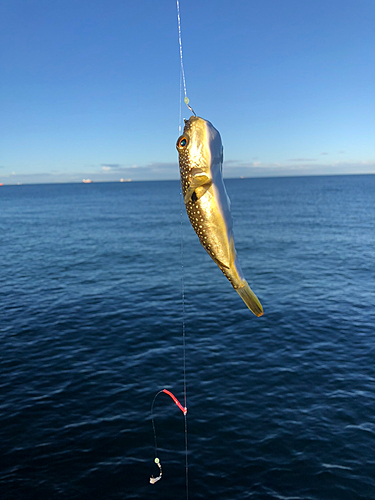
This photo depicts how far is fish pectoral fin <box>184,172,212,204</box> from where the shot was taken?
373 cm

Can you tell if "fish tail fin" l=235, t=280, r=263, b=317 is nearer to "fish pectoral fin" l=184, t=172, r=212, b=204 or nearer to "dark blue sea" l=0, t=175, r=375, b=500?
"fish pectoral fin" l=184, t=172, r=212, b=204

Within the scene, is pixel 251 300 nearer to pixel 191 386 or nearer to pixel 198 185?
pixel 198 185

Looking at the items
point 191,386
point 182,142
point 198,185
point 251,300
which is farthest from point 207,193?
point 191,386

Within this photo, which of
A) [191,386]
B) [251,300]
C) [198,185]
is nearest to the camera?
[198,185]

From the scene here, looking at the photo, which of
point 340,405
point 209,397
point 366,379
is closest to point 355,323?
point 366,379

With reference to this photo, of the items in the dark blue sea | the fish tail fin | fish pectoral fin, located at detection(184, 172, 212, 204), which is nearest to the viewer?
fish pectoral fin, located at detection(184, 172, 212, 204)

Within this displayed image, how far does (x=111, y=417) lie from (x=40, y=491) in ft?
14.4

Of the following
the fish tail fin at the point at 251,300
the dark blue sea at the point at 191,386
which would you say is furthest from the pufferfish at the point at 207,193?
the dark blue sea at the point at 191,386

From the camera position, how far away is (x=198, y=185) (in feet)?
12.3

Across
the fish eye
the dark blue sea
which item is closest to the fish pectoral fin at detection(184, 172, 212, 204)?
the fish eye

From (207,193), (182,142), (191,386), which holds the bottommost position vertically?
(191,386)

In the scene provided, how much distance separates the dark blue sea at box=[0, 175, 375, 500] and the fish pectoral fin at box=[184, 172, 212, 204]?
45.8 feet

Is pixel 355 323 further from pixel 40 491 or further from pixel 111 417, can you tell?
pixel 40 491

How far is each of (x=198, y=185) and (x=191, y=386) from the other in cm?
1867
